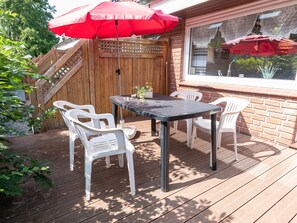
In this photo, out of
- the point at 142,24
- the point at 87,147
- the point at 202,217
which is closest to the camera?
the point at 202,217

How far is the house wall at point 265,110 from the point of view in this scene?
9.84ft

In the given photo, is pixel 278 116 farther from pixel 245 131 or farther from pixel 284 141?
pixel 245 131

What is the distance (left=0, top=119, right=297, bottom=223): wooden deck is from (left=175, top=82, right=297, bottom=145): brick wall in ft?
1.07

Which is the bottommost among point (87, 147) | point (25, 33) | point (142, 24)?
point (87, 147)

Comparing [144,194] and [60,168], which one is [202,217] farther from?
[60,168]

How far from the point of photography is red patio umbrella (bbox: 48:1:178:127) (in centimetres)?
228

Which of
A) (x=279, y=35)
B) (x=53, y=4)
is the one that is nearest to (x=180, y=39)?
(x=279, y=35)

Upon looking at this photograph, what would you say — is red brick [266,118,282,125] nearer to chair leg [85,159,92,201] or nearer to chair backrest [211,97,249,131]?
chair backrest [211,97,249,131]

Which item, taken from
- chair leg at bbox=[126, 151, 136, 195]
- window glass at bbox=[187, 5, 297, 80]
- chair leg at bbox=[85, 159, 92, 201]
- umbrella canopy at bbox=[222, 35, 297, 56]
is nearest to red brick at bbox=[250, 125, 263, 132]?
window glass at bbox=[187, 5, 297, 80]

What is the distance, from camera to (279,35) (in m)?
3.14

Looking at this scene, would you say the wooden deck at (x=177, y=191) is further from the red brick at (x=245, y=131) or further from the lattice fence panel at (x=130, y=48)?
the lattice fence panel at (x=130, y=48)

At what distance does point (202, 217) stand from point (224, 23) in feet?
12.2

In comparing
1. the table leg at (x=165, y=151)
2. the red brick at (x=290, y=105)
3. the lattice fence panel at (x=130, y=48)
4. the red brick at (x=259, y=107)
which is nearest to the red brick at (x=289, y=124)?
the red brick at (x=290, y=105)

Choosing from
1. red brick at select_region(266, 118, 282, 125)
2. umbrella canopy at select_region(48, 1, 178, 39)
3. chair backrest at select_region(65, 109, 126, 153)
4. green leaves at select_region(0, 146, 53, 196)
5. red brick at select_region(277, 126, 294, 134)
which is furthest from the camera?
red brick at select_region(266, 118, 282, 125)
